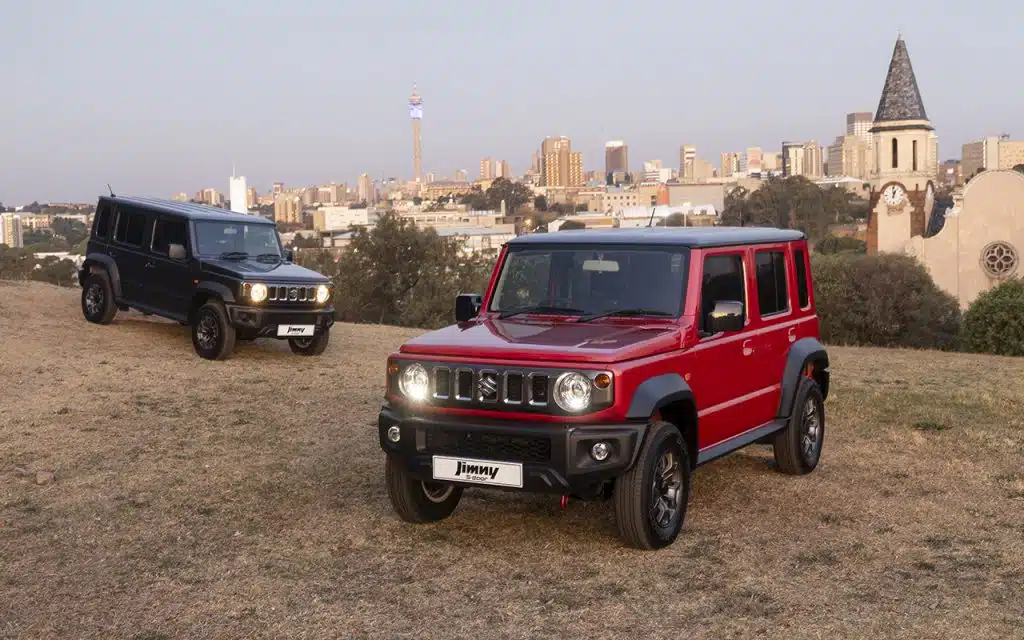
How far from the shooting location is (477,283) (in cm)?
4172

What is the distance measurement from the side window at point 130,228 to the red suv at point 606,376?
31.7ft

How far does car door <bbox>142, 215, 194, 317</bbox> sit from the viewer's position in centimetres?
1510

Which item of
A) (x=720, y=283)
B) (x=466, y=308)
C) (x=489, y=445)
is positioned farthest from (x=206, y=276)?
(x=489, y=445)

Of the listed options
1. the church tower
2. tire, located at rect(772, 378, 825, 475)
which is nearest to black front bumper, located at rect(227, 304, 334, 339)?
tire, located at rect(772, 378, 825, 475)

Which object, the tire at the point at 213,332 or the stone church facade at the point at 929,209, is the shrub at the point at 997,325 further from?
the stone church facade at the point at 929,209

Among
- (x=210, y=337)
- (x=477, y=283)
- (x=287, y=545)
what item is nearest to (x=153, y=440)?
(x=287, y=545)

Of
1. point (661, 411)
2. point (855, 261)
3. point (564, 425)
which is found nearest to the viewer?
point (564, 425)

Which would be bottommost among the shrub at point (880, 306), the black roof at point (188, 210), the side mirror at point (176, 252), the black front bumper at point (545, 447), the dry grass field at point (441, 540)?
the shrub at point (880, 306)

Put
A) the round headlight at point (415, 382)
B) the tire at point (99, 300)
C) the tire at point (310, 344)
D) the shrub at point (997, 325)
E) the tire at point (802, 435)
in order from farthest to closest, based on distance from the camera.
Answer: the shrub at point (997, 325)
the tire at point (99, 300)
the tire at point (310, 344)
the tire at point (802, 435)
the round headlight at point (415, 382)

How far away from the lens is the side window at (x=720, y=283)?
733 cm

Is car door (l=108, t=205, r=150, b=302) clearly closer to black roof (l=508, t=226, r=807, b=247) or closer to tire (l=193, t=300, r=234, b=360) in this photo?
tire (l=193, t=300, r=234, b=360)

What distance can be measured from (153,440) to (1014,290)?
24.7 metres

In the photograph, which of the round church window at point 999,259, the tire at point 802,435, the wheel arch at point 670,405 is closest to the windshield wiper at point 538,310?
the wheel arch at point 670,405

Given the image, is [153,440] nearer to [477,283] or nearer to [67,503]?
[67,503]
